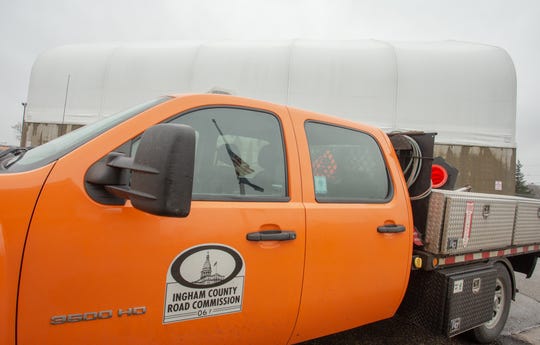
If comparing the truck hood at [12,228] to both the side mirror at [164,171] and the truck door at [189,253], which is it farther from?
the side mirror at [164,171]

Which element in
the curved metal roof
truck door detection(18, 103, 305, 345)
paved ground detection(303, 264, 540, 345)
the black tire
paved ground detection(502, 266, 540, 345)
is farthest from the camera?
the curved metal roof

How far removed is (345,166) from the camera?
8.02 ft

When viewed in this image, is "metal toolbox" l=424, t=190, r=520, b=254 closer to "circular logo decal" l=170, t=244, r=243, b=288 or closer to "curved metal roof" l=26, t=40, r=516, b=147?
"circular logo decal" l=170, t=244, r=243, b=288

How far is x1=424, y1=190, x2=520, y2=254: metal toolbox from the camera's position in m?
2.70

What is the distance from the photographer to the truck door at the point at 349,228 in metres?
2.04

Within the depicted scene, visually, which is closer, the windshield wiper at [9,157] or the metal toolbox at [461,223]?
the windshield wiper at [9,157]

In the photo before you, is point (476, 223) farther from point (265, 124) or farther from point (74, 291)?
point (74, 291)

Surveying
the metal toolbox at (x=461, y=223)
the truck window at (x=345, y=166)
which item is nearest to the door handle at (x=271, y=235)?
the truck window at (x=345, y=166)

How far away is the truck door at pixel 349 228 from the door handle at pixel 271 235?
14 centimetres

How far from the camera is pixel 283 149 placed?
2066 mm

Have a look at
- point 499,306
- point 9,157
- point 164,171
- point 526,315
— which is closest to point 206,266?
point 164,171

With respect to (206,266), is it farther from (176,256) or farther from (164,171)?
(164,171)

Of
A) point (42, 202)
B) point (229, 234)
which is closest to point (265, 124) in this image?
point (229, 234)

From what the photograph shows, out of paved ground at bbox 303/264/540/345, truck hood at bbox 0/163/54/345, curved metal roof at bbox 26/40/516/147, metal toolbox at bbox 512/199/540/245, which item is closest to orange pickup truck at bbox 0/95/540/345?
truck hood at bbox 0/163/54/345
